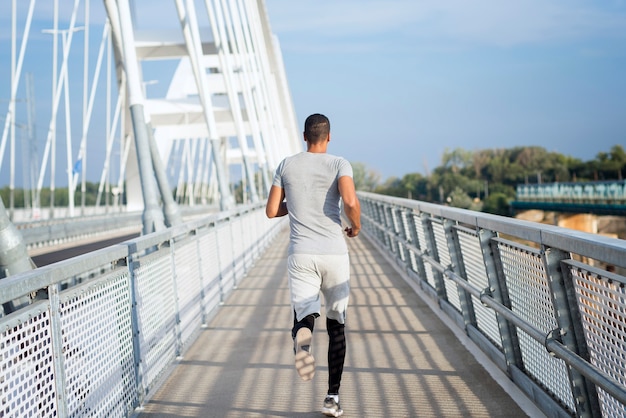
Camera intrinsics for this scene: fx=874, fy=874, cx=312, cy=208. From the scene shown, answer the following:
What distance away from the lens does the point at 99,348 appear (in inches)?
184

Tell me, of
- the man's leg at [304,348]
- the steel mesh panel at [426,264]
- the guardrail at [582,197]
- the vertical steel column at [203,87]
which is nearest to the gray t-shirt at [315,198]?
the man's leg at [304,348]

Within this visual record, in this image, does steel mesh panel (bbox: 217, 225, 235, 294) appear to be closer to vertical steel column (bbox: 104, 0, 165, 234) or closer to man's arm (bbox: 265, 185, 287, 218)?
vertical steel column (bbox: 104, 0, 165, 234)

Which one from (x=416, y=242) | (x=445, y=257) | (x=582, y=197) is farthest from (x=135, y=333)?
(x=582, y=197)

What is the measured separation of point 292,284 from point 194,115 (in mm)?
35149

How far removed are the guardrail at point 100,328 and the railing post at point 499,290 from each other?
2310mm

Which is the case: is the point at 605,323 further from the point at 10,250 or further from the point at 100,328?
the point at 10,250

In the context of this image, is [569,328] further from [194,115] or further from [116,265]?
[194,115]

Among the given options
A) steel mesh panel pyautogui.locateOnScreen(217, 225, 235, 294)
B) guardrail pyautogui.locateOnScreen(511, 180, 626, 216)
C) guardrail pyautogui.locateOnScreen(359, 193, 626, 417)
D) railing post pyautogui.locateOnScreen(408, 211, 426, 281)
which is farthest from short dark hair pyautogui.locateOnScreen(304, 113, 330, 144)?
guardrail pyautogui.locateOnScreen(511, 180, 626, 216)

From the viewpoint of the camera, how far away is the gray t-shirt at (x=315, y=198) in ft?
16.4

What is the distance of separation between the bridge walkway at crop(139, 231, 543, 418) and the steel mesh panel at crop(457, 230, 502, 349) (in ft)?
0.76

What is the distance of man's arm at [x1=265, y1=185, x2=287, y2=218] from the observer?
513cm

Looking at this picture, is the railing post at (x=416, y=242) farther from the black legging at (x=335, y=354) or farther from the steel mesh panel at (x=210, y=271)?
the black legging at (x=335, y=354)

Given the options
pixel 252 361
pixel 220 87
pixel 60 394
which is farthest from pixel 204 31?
pixel 60 394

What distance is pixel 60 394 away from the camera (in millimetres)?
3955
